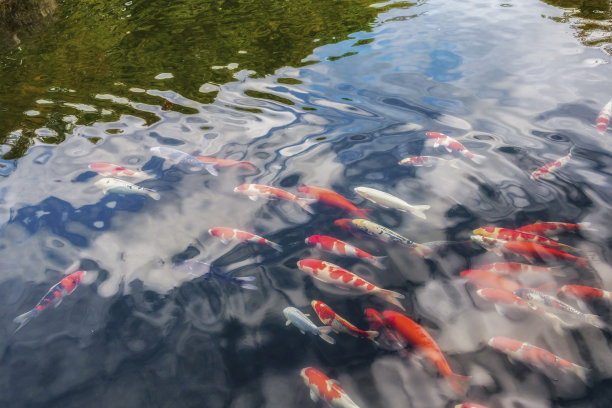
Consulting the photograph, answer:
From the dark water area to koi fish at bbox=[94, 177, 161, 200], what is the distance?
0.39 feet

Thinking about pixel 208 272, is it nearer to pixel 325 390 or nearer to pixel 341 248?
pixel 341 248

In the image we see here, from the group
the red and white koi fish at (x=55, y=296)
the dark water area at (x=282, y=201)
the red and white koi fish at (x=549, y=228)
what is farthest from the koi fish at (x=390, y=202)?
the red and white koi fish at (x=55, y=296)

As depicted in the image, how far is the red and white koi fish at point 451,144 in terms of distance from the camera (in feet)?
16.4

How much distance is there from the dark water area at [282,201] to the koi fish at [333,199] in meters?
0.10

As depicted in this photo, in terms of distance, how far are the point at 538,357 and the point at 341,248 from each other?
1.70 metres

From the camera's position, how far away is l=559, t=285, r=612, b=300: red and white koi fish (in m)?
3.17

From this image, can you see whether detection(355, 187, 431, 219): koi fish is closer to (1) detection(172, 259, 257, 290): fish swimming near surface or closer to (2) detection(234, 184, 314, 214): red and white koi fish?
(2) detection(234, 184, 314, 214): red and white koi fish

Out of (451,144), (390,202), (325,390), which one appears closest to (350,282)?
(325,390)

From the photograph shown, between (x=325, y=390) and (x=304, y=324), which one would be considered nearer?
(x=325, y=390)

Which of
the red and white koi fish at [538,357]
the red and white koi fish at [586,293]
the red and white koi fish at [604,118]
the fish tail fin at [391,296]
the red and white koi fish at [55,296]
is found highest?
the red and white koi fish at [604,118]

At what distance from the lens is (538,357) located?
2770mm

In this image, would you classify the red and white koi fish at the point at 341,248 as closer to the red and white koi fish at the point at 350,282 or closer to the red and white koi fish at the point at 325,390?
the red and white koi fish at the point at 350,282

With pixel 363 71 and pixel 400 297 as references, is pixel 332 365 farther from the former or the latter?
pixel 363 71

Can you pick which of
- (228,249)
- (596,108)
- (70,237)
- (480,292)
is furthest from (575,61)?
(70,237)
